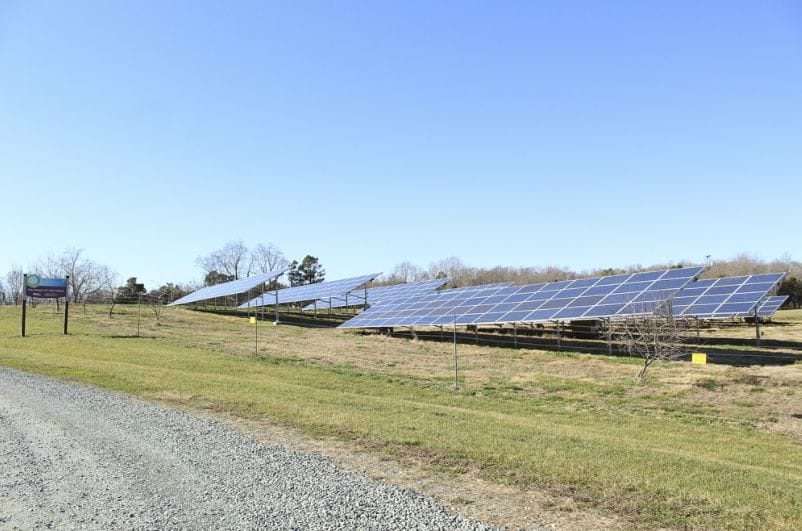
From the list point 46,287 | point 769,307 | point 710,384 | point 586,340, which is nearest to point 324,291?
point 46,287

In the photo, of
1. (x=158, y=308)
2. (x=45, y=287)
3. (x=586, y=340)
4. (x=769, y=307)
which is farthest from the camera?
(x=158, y=308)

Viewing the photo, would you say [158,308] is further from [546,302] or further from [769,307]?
[769,307]

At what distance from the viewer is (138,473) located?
695cm

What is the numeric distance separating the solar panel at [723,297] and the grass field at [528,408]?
679 centimetres

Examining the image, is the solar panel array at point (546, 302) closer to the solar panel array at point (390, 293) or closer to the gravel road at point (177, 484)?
the solar panel array at point (390, 293)

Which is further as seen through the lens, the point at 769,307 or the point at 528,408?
the point at 769,307

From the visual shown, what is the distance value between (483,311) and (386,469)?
28.9m

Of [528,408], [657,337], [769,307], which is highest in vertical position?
[769,307]

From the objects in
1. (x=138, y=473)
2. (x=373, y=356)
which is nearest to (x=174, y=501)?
(x=138, y=473)

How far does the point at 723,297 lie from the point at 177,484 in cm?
3138

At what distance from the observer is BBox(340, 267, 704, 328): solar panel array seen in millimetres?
28297

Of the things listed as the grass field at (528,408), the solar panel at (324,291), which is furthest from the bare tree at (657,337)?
the solar panel at (324,291)

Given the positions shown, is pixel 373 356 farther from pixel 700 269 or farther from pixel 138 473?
pixel 138 473

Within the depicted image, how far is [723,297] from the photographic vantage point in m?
30.7
